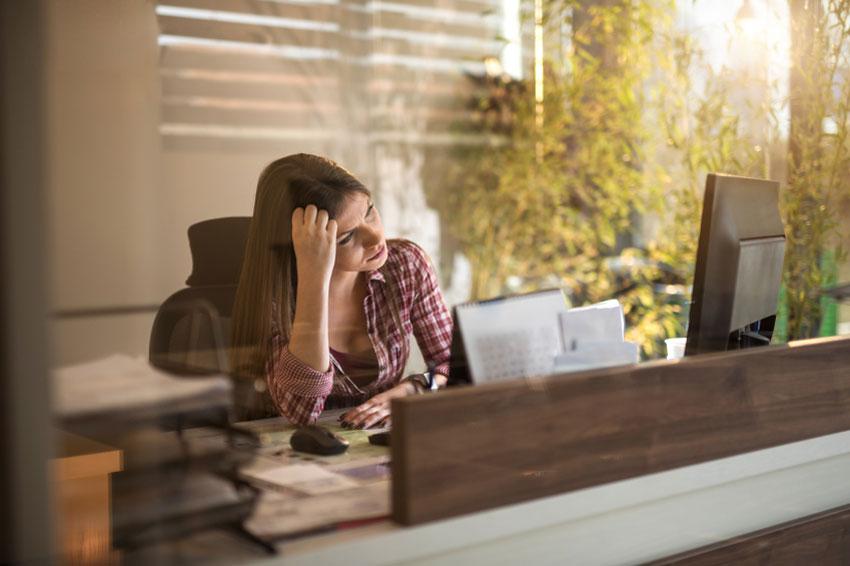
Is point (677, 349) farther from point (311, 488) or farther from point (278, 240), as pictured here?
point (278, 240)

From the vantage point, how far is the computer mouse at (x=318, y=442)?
65.6 inches

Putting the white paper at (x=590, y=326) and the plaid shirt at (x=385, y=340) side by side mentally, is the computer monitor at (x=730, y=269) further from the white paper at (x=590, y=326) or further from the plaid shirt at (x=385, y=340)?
the plaid shirt at (x=385, y=340)

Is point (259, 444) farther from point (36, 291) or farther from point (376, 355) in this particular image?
point (376, 355)

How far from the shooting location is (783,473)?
5.89 feet

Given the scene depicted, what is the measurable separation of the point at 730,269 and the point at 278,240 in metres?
1.06

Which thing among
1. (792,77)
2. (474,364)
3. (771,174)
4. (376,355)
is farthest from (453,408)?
(792,77)

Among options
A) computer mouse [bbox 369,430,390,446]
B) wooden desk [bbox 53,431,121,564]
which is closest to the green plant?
computer mouse [bbox 369,430,390,446]

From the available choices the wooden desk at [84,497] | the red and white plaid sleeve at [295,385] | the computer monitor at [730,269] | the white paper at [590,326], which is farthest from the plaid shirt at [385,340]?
the wooden desk at [84,497]

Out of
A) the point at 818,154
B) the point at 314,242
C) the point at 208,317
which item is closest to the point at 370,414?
the point at 208,317

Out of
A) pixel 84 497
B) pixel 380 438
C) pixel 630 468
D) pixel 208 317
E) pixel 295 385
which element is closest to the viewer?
pixel 84 497

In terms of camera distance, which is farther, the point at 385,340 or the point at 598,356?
the point at 385,340

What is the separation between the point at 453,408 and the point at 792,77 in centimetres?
178

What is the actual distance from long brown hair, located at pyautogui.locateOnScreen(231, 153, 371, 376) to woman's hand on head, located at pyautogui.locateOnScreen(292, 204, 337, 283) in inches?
0.9

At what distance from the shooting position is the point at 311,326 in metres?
2.19
